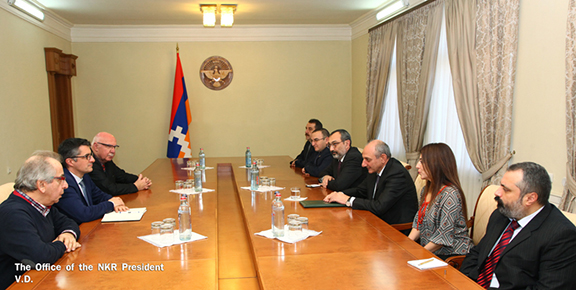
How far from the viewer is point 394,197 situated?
302cm

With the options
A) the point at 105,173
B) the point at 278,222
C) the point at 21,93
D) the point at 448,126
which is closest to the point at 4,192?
the point at 105,173

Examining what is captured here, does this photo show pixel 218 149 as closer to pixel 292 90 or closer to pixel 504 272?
pixel 292 90

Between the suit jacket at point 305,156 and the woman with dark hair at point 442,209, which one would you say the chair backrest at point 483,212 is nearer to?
the woman with dark hair at point 442,209

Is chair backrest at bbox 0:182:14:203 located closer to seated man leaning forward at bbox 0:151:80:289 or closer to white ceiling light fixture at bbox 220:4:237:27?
seated man leaning forward at bbox 0:151:80:289

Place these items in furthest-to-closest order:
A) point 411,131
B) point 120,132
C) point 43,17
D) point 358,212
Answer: point 120,132 < point 43,17 < point 411,131 < point 358,212

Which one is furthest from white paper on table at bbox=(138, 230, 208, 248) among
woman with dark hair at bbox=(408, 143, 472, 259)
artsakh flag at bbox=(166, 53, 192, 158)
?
artsakh flag at bbox=(166, 53, 192, 158)

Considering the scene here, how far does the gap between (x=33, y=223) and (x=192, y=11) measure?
16.1 ft

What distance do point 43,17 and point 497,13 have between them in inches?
229

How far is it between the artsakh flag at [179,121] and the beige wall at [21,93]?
1.88 meters

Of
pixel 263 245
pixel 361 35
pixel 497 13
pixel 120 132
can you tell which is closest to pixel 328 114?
pixel 361 35

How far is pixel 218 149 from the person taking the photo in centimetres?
779

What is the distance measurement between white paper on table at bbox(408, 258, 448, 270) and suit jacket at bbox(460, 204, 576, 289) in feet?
1.15

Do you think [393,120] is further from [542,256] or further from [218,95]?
[542,256]

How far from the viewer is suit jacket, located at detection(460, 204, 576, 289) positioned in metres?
1.81
